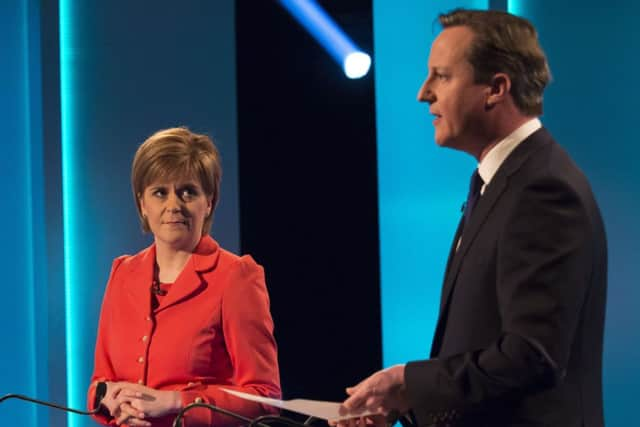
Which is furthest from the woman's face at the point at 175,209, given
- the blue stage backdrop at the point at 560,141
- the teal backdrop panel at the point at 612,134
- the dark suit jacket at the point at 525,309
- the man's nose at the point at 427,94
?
the teal backdrop panel at the point at 612,134

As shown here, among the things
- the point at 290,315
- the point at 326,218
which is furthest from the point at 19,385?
the point at 326,218

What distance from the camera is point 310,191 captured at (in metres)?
4.06

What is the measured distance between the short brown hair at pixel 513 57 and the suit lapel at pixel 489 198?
0.26 ft

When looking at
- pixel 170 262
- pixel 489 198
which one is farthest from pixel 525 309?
pixel 170 262

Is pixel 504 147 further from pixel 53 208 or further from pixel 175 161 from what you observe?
pixel 53 208

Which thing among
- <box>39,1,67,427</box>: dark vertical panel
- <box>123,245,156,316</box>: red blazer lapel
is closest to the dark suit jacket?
<box>123,245,156,316</box>: red blazer lapel

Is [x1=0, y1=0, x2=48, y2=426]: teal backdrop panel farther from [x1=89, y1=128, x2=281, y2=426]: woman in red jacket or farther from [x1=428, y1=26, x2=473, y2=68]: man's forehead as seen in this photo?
[x1=428, y1=26, x2=473, y2=68]: man's forehead

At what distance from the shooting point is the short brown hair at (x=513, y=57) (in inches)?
65.0

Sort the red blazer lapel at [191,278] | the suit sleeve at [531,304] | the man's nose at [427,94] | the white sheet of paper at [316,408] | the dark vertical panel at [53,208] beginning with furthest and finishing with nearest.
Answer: the dark vertical panel at [53,208] < the red blazer lapel at [191,278] < the man's nose at [427,94] < the white sheet of paper at [316,408] < the suit sleeve at [531,304]

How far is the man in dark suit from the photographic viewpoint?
4.76 ft

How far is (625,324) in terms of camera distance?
3234mm

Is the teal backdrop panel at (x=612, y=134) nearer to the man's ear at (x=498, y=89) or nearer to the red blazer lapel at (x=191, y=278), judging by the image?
the red blazer lapel at (x=191, y=278)

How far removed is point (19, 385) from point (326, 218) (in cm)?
150

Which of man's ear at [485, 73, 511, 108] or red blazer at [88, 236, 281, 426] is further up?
man's ear at [485, 73, 511, 108]
